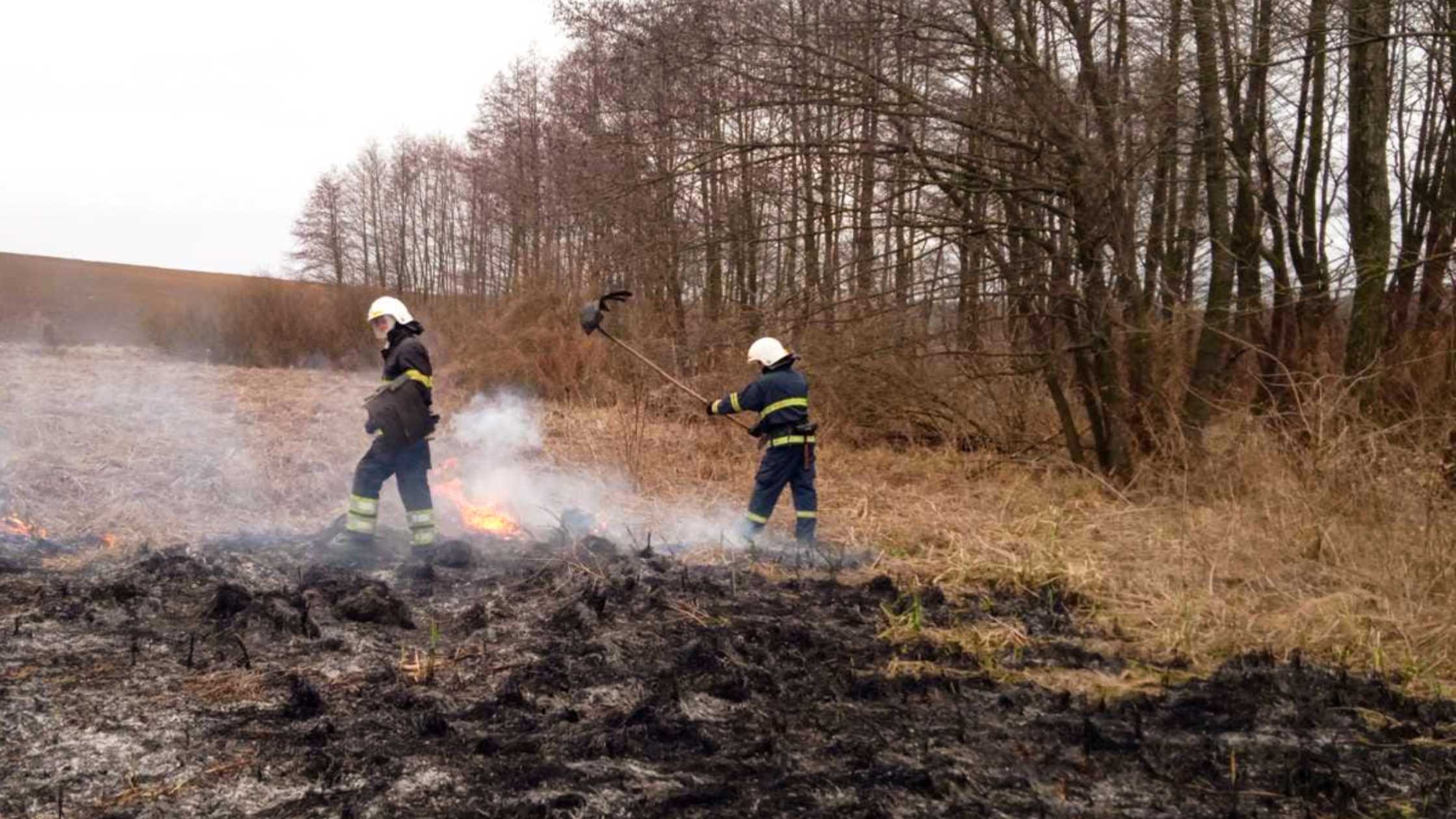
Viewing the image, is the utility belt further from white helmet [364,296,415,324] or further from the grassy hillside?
the grassy hillside

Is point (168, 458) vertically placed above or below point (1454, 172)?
below

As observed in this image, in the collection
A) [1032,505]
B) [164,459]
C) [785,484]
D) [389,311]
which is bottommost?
[1032,505]

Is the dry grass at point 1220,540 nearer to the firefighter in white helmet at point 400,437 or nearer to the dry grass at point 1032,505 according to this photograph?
the dry grass at point 1032,505

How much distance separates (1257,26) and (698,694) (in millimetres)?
6446

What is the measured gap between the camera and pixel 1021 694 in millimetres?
4629

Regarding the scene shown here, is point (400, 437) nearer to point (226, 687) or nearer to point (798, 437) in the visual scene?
point (226, 687)

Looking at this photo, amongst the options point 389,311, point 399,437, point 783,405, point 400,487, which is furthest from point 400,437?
point 783,405

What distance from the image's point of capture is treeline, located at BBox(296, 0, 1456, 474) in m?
8.91

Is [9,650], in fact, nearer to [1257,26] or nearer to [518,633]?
[518,633]

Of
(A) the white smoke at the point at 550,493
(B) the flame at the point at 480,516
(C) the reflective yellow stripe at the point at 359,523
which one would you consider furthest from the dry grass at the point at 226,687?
(B) the flame at the point at 480,516

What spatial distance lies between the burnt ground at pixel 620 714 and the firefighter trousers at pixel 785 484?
153cm

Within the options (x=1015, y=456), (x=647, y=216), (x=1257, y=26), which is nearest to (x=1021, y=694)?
(x=1257, y=26)

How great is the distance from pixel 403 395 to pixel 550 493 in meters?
2.74

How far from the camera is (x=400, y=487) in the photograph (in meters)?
7.18
